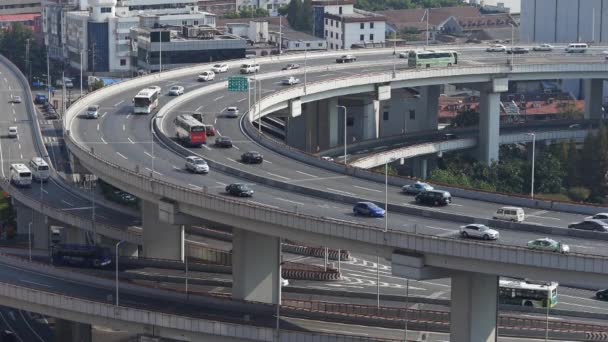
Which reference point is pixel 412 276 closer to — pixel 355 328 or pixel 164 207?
pixel 355 328

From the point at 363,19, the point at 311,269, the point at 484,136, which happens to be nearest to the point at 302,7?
the point at 363,19

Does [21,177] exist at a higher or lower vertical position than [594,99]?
lower

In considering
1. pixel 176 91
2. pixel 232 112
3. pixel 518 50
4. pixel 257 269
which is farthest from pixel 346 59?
pixel 257 269

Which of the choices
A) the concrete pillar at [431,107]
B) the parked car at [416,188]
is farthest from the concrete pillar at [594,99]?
the parked car at [416,188]

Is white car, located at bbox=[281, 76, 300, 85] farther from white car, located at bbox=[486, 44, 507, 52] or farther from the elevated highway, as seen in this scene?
white car, located at bbox=[486, 44, 507, 52]

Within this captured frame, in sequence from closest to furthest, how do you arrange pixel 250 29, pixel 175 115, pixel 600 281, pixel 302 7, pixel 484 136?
1. pixel 600 281
2. pixel 175 115
3. pixel 484 136
4. pixel 250 29
5. pixel 302 7

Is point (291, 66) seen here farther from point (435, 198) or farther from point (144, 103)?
point (435, 198)

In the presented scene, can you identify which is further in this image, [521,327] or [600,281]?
[521,327]
